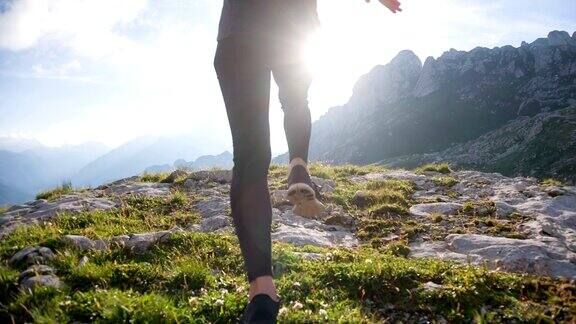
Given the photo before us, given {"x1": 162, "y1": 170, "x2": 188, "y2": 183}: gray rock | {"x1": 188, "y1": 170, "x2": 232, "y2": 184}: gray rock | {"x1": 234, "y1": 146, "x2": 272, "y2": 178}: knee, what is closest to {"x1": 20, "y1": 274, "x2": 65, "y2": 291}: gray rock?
{"x1": 234, "y1": 146, "x2": 272, "y2": 178}: knee

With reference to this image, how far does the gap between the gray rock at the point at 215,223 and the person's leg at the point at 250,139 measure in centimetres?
632

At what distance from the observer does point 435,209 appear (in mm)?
10969

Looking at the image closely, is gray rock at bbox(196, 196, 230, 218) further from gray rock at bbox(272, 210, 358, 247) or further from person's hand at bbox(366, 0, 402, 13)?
person's hand at bbox(366, 0, 402, 13)

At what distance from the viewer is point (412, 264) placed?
237 inches

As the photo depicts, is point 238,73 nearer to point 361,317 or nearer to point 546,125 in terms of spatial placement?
point 361,317

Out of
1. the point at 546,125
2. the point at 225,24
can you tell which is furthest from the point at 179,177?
the point at 546,125

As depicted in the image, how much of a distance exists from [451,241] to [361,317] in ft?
14.3

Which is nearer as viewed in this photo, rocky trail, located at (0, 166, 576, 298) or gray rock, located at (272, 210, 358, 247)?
rocky trail, located at (0, 166, 576, 298)

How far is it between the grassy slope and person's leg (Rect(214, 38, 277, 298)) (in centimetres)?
118

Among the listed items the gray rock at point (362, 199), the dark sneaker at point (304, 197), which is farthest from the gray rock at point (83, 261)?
the gray rock at point (362, 199)

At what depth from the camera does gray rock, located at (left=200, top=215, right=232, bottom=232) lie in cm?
987

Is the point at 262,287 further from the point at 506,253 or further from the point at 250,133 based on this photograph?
the point at 506,253

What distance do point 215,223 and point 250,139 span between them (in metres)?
6.90

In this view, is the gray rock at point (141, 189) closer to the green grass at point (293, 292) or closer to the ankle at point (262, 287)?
the green grass at point (293, 292)
